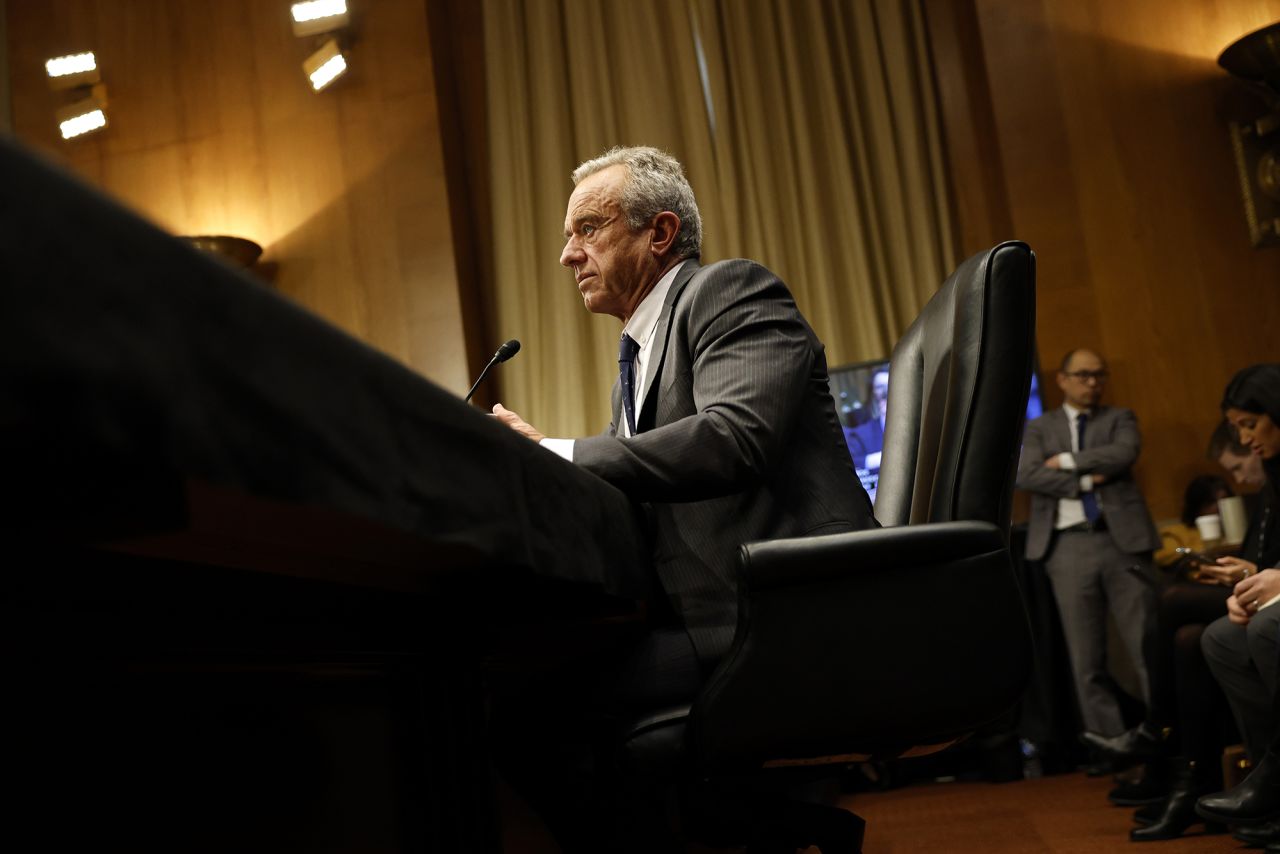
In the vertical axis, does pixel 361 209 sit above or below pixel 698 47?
below

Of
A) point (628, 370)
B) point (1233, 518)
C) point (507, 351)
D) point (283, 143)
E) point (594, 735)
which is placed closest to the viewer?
point (594, 735)

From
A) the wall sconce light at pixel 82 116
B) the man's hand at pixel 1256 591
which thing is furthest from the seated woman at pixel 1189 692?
the wall sconce light at pixel 82 116

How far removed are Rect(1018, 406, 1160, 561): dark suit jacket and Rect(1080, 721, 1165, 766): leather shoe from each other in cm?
122

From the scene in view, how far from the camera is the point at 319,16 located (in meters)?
5.36

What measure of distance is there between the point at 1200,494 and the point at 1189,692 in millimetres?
1805

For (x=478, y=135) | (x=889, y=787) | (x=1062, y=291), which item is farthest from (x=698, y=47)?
(x=889, y=787)

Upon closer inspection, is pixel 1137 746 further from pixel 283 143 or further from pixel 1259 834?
pixel 283 143

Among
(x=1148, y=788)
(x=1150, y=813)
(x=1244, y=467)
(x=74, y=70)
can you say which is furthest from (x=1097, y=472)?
(x=74, y=70)

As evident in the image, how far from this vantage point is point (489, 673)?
68.1 inches

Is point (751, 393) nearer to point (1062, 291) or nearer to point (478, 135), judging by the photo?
point (1062, 291)

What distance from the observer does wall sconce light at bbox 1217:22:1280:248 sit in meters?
4.90

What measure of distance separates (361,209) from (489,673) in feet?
13.2

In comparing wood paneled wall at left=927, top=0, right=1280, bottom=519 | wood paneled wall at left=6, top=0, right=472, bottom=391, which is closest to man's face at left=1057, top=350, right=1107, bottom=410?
wood paneled wall at left=927, top=0, right=1280, bottom=519

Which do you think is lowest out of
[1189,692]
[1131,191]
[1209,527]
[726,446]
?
[1189,692]
